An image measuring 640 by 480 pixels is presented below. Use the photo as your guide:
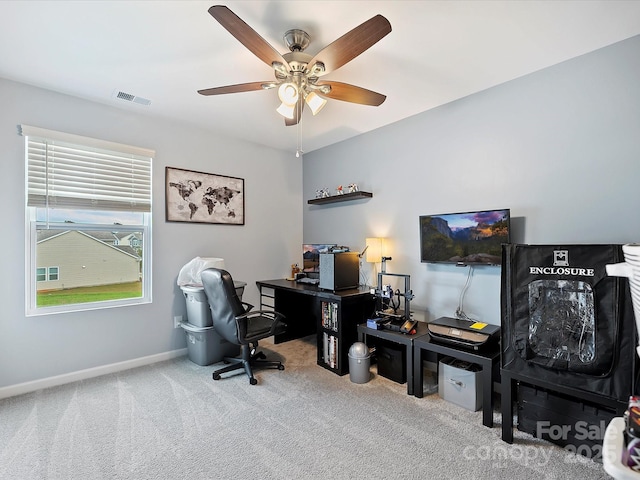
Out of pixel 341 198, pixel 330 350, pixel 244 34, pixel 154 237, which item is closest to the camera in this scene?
pixel 244 34

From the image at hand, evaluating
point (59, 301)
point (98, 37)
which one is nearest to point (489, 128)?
point (98, 37)

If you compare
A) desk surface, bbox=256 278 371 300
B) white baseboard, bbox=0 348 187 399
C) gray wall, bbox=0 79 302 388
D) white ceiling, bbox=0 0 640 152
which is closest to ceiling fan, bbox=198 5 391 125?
white ceiling, bbox=0 0 640 152

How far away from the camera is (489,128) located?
262cm

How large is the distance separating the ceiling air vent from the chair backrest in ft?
5.72

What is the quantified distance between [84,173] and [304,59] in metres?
2.38

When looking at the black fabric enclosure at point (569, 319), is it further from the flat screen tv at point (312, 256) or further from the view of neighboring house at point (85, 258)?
the view of neighboring house at point (85, 258)

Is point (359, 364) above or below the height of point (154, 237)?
below

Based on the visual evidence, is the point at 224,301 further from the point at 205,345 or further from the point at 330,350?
the point at 330,350

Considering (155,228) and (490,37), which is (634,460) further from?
(155,228)

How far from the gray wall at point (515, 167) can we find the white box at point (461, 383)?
1.72ft

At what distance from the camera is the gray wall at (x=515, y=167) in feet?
6.67

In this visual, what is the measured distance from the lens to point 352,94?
7.06 feet

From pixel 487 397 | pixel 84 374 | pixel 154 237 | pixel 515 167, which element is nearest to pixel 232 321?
pixel 154 237

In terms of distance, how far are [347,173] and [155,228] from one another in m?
2.34
